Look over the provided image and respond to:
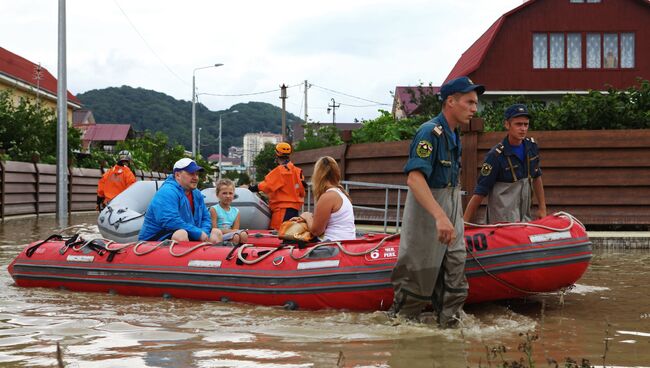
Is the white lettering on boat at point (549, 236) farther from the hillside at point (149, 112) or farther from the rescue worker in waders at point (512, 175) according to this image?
the hillside at point (149, 112)

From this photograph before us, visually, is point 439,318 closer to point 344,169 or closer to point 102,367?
point 102,367

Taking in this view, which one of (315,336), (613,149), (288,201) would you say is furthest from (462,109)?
(613,149)

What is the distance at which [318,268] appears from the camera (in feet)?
23.2

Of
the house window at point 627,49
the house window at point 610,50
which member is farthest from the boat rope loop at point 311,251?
the house window at point 627,49

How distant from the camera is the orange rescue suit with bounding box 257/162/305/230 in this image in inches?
424

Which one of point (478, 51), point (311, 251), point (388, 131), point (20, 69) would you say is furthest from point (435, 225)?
point (20, 69)

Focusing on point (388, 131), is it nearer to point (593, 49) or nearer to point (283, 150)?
point (283, 150)

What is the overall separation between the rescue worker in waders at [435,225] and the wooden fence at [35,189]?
17093 mm

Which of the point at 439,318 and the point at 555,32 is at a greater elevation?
the point at 555,32

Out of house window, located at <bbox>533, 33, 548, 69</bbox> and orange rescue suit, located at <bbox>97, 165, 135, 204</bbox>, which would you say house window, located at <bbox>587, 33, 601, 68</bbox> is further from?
orange rescue suit, located at <bbox>97, 165, 135, 204</bbox>

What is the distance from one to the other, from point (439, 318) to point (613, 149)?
9.54 m

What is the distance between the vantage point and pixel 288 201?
11.0m

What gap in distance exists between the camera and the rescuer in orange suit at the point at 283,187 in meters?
10.8

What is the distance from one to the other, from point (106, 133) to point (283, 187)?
85508 millimetres
